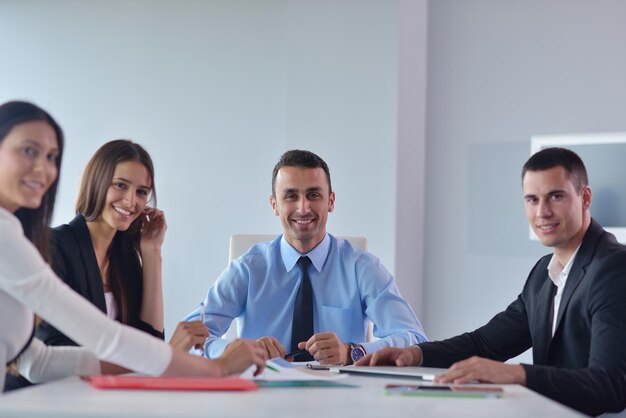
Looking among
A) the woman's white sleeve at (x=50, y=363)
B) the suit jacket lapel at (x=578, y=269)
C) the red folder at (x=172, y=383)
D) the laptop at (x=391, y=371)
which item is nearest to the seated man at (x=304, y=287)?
the suit jacket lapel at (x=578, y=269)

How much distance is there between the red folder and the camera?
1.53 m

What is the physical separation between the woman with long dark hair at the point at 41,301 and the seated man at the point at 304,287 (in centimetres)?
92

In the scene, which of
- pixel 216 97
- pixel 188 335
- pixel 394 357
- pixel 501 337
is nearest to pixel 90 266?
pixel 188 335

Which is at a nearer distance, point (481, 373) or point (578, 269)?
point (481, 373)

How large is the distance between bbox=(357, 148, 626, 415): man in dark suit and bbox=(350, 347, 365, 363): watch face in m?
0.16

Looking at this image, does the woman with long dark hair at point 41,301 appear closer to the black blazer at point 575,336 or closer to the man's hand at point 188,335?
the man's hand at point 188,335

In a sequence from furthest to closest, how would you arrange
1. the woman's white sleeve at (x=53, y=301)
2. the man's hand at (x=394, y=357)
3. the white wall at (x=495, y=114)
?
the white wall at (x=495, y=114) → the man's hand at (x=394, y=357) → the woman's white sleeve at (x=53, y=301)

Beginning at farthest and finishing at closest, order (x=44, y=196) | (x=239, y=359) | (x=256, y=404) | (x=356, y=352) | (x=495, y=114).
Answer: (x=495, y=114)
(x=356, y=352)
(x=44, y=196)
(x=239, y=359)
(x=256, y=404)

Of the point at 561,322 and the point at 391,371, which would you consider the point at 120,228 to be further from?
the point at 561,322

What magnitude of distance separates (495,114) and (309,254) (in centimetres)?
203

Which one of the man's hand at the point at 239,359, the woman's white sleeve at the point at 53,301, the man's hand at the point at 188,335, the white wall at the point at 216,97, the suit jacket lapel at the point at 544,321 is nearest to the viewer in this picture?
the woman's white sleeve at the point at 53,301

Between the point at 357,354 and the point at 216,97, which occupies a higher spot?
the point at 216,97

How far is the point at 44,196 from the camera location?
1.92 meters

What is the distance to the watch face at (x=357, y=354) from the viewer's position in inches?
94.7
